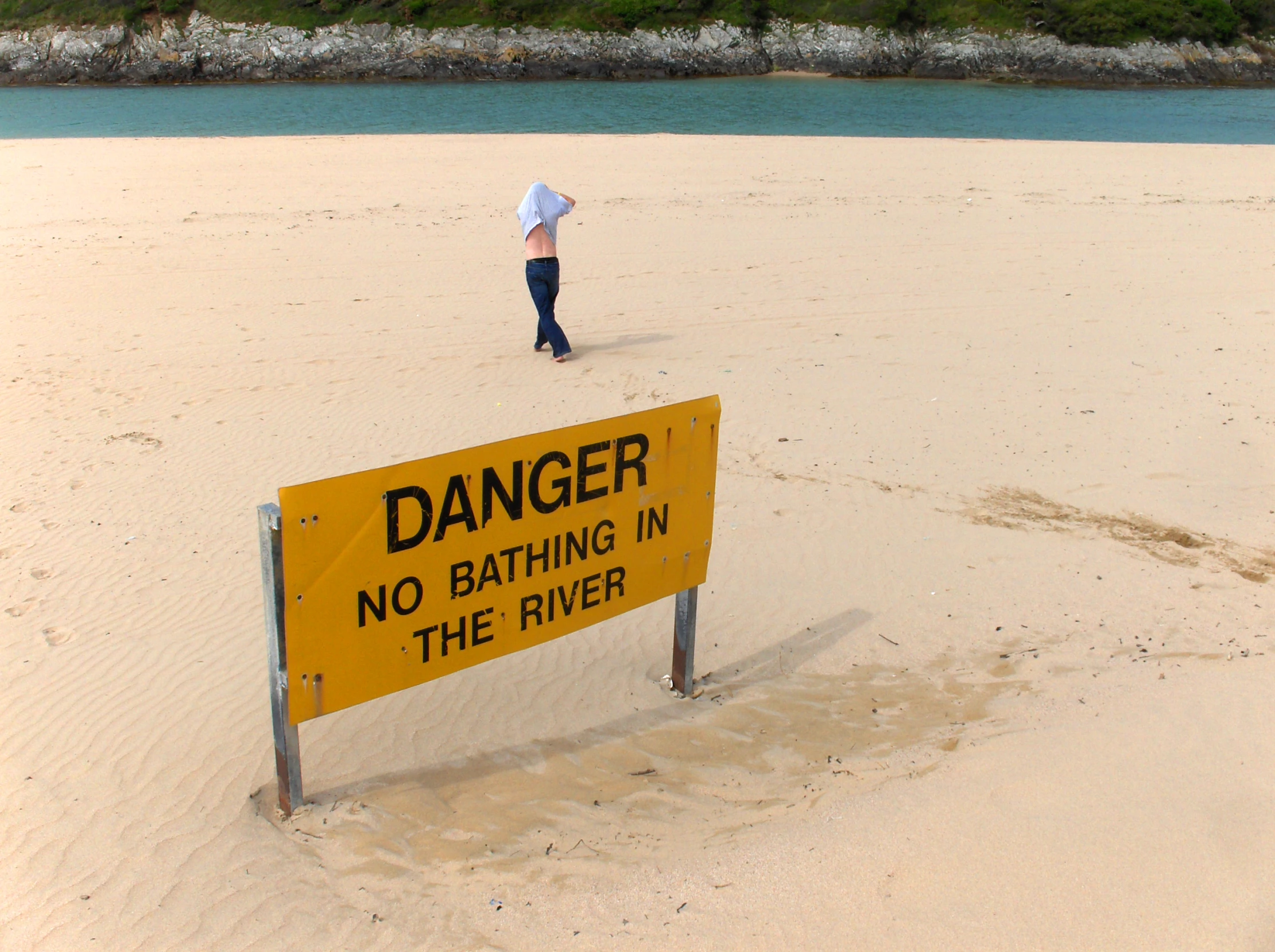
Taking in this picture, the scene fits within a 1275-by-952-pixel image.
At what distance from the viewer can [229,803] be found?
12.1 ft

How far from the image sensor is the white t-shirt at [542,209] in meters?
8.67

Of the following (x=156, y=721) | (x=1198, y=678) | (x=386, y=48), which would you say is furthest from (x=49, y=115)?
(x=1198, y=678)

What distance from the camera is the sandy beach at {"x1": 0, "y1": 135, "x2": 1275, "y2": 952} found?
323cm

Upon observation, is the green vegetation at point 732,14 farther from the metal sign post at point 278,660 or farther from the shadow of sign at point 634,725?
the metal sign post at point 278,660

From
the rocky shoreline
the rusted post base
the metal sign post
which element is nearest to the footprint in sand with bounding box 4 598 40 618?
the metal sign post

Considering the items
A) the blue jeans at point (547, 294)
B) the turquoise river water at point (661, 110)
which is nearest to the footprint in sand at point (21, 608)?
the blue jeans at point (547, 294)

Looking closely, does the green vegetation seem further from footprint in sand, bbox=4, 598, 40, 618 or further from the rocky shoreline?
footprint in sand, bbox=4, 598, 40, 618

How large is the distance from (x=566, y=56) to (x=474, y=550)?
173ft

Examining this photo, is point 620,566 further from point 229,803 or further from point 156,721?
point 156,721

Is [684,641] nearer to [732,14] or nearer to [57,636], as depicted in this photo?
[57,636]

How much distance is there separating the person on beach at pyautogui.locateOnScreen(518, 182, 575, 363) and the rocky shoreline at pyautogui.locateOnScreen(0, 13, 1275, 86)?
4501cm

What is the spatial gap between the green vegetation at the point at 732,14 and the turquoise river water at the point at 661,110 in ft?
21.6

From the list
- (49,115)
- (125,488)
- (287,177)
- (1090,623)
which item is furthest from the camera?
(49,115)

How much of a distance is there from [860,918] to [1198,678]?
225 centimetres
